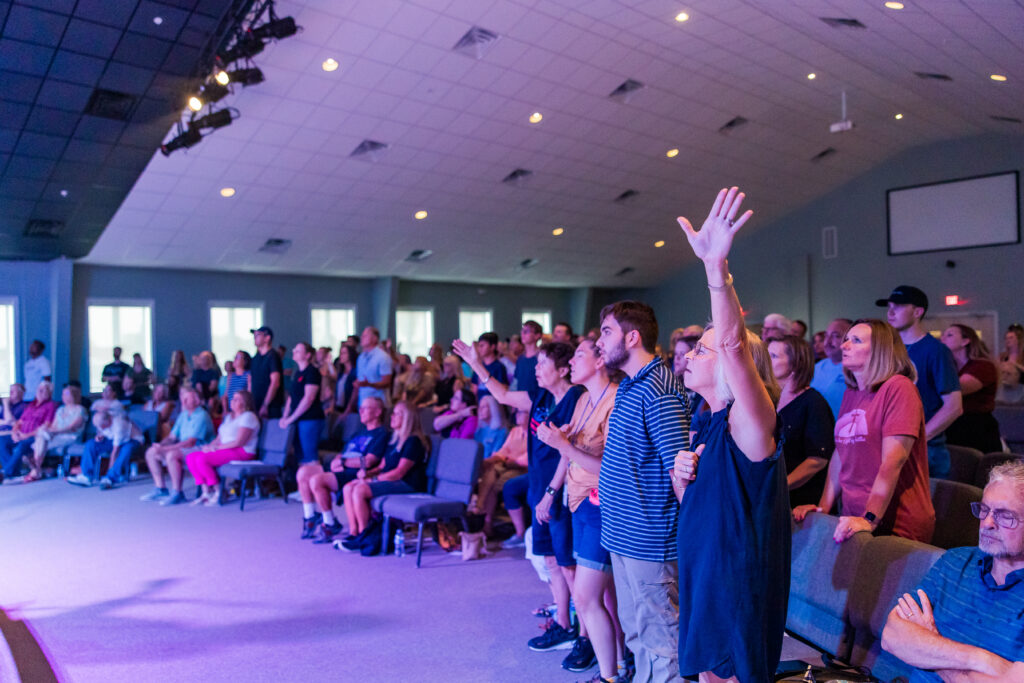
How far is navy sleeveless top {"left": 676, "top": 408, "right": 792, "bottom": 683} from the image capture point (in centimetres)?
209

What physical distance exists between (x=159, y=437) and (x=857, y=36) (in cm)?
949

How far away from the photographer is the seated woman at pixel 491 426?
6430 millimetres

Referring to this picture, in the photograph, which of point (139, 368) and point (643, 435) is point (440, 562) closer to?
point (643, 435)

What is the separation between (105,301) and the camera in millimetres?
14461

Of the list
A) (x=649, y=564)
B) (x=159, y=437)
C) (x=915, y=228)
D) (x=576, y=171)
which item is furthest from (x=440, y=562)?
(x=915, y=228)

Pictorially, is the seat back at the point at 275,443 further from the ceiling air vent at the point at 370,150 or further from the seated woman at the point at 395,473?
the ceiling air vent at the point at 370,150

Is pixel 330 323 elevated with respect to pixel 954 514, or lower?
elevated

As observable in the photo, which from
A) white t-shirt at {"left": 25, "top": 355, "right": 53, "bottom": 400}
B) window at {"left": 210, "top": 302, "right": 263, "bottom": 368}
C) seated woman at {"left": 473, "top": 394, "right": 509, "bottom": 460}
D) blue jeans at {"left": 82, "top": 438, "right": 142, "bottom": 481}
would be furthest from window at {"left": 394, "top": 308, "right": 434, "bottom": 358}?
seated woman at {"left": 473, "top": 394, "right": 509, "bottom": 460}

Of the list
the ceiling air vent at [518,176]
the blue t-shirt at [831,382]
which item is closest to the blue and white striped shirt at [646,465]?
the blue t-shirt at [831,382]

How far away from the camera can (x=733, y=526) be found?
2.11 metres

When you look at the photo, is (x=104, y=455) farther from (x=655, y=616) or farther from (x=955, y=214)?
(x=955, y=214)

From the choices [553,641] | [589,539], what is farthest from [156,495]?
[589,539]

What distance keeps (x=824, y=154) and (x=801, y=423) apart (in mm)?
Result: 14501

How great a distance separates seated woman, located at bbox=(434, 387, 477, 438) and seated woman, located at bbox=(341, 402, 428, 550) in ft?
2.24
